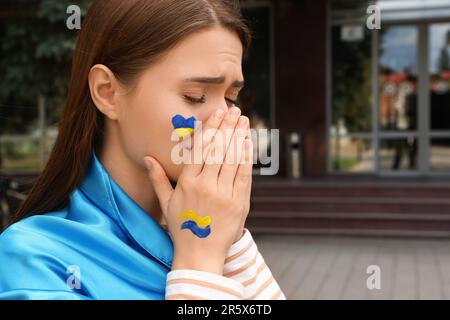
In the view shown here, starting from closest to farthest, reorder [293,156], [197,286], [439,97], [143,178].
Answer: [197,286] < [143,178] < [293,156] < [439,97]

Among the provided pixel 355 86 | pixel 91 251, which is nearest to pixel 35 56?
pixel 91 251

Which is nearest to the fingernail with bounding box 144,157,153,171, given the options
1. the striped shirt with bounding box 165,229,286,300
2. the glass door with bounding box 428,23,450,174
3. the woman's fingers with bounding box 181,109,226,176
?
the woman's fingers with bounding box 181,109,226,176

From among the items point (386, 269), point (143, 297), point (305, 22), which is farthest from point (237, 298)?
point (305, 22)

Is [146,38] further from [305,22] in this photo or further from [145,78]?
[305,22]

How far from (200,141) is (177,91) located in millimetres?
127

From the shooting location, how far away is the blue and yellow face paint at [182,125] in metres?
1.07

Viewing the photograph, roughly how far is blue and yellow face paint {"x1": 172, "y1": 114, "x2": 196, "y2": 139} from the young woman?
0.01 metres

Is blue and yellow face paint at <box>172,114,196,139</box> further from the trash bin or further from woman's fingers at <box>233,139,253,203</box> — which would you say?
the trash bin

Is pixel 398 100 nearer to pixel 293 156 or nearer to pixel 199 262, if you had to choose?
pixel 293 156

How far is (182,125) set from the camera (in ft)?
3.53

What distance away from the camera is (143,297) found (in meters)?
1.01

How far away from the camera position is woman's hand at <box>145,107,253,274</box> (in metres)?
1.01
